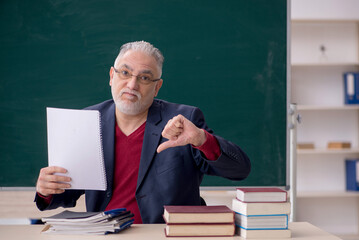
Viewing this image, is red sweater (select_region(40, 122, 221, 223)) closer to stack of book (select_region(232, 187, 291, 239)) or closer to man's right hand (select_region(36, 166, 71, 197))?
man's right hand (select_region(36, 166, 71, 197))

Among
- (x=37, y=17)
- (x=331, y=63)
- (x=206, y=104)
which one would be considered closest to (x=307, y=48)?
(x=331, y=63)

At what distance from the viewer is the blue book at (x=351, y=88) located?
4.50 meters

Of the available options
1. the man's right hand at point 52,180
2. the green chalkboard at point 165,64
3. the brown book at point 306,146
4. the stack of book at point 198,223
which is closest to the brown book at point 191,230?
the stack of book at point 198,223

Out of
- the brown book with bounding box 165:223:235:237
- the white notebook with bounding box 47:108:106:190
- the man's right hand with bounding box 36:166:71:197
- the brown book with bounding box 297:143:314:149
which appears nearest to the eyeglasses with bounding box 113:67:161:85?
the white notebook with bounding box 47:108:106:190

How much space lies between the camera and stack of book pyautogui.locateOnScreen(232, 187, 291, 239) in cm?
148

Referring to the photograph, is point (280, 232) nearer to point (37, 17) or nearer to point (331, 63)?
point (37, 17)

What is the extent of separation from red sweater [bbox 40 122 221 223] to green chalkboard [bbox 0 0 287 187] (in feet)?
3.03

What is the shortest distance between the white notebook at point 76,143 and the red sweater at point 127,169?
399 mm

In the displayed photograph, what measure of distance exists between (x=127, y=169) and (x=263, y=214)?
2.82 feet

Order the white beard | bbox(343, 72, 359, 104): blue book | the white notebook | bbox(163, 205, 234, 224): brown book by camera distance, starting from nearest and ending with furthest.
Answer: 1. bbox(163, 205, 234, 224): brown book
2. the white notebook
3. the white beard
4. bbox(343, 72, 359, 104): blue book

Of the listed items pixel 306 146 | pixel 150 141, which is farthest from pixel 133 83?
pixel 306 146

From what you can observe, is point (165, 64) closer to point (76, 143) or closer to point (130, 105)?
point (130, 105)

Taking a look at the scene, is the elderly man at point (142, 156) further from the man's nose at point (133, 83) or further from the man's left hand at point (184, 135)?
the man's left hand at point (184, 135)

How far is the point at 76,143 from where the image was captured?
1.68 metres
